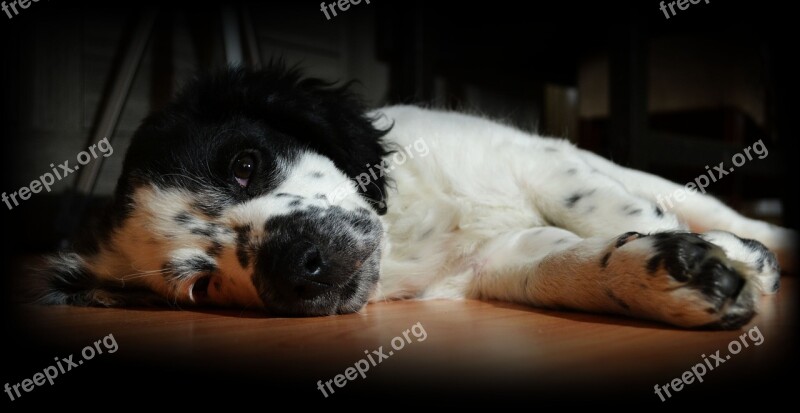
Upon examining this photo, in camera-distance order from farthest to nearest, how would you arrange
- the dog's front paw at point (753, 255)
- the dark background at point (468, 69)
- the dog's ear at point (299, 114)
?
the dark background at point (468, 69) < the dog's ear at point (299, 114) < the dog's front paw at point (753, 255)

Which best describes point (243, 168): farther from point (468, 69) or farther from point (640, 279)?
point (468, 69)

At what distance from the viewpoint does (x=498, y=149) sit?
1.95 metres

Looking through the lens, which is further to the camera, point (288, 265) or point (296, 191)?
point (296, 191)

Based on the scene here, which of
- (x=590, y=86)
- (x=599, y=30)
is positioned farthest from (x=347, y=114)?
(x=590, y=86)

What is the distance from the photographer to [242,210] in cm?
162

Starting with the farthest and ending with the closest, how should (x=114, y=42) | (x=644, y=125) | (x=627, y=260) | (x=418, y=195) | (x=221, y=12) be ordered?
(x=114, y=42) < (x=221, y=12) < (x=644, y=125) < (x=418, y=195) < (x=627, y=260)

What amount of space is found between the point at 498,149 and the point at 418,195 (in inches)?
10.5

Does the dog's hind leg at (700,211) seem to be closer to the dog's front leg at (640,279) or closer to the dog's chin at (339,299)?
the dog's front leg at (640,279)

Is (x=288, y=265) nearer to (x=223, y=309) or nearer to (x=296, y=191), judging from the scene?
(x=296, y=191)

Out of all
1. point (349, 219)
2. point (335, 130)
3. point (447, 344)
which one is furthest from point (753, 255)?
point (335, 130)

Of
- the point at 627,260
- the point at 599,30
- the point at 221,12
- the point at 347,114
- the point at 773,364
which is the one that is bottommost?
the point at 773,364

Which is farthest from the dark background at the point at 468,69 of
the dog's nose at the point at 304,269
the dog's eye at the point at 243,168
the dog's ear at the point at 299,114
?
the dog's nose at the point at 304,269

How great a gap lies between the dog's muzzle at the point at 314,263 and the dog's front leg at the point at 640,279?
41 cm

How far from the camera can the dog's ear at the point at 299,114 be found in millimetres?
1825
